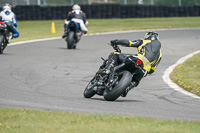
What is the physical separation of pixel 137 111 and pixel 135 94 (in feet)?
7.14

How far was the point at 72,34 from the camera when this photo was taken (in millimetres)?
19641

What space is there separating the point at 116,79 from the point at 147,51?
0.92 metres

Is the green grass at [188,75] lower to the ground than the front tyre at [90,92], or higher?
lower

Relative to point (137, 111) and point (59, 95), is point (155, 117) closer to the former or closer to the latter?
point (137, 111)

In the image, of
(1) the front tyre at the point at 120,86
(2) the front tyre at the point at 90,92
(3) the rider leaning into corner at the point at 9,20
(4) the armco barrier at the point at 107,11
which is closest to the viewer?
(1) the front tyre at the point at 120,86

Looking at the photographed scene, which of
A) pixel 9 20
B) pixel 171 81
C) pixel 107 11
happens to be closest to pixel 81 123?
pixel 171 81

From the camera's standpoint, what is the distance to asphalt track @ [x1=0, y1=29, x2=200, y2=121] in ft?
26.8

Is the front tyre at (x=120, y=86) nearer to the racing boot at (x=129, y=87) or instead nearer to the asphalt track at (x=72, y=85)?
the asphalt track at (x=72, y=85)

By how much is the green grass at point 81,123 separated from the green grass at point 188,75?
139 inches

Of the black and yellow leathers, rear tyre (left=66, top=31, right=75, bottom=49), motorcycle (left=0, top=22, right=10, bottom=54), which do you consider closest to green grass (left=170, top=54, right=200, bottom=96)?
the black and yellow leathers

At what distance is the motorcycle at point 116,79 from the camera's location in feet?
28.4

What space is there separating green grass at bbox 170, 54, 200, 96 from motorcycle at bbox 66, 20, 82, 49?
5.36 m

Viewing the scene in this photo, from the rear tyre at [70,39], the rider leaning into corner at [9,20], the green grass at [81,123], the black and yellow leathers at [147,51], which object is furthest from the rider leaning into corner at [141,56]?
the rear tyre at [70,39]

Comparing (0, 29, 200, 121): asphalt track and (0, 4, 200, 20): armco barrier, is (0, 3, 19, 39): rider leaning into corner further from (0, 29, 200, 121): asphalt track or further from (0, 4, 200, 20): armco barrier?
(0, 4, 200, 20): armco barrier
